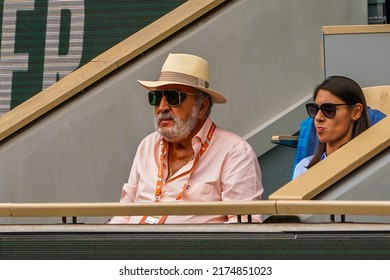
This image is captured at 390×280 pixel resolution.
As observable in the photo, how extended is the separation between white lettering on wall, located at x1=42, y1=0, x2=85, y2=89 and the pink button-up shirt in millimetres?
2905

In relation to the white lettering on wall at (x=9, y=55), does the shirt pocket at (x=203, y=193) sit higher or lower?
lower

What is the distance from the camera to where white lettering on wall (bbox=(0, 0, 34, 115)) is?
8.81 m

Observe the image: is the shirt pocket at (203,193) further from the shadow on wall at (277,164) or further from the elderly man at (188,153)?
the shadow on wall at (277,164)

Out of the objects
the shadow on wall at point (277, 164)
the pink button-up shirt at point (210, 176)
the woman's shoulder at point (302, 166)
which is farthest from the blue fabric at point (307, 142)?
the shadow on wall at point (277, 164)

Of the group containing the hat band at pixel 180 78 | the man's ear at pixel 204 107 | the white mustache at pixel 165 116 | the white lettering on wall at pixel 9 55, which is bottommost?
the white mustache at pixel 165 116

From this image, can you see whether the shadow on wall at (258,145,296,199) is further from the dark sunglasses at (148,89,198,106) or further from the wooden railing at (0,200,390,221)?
the wooden railing at (0,200,390,221)

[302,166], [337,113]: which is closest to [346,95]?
[337,113]

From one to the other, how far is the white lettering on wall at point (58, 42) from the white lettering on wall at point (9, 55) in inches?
6.0

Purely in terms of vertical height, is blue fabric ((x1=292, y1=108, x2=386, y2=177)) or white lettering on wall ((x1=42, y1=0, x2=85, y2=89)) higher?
white lettering on wall ((x1=42, y1=0, x2=85, y2=89))

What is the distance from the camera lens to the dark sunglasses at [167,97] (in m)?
5.88

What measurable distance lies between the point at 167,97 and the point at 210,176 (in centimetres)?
44

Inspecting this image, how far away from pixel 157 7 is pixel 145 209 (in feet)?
13.7

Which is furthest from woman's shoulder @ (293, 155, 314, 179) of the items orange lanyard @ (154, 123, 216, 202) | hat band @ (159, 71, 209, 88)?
hat band @ (159, 71, 209, 88)
